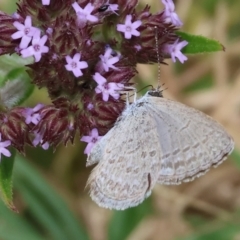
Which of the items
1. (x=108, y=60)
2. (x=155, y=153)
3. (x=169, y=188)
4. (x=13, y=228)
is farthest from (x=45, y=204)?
(x=108, y=60)

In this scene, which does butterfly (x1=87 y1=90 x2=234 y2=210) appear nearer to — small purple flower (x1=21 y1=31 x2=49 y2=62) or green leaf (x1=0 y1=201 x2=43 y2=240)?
small purple flower (x1=21 y1=31 x2=49 y2=62)

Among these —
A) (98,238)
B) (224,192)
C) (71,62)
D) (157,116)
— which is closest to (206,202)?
(224,192)

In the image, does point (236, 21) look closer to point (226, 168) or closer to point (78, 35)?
point (226, 168)

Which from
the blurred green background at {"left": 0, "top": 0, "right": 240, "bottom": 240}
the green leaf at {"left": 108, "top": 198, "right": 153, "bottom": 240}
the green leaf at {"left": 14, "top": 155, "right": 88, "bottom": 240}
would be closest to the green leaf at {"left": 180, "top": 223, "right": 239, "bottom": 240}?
the blurred green background at {"left": 0, "top": 0, "right": 240, "bottom": 240}

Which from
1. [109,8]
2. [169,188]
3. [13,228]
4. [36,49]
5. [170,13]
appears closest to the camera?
[36,49]

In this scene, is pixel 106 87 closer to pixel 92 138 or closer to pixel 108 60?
pixel 108 60

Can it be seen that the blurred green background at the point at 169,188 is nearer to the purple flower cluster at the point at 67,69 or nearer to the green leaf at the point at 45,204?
the green leaf at the point at 45,204

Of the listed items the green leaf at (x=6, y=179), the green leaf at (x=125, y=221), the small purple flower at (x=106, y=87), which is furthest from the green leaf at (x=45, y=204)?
the small purple flower at (x=106, y=87)
